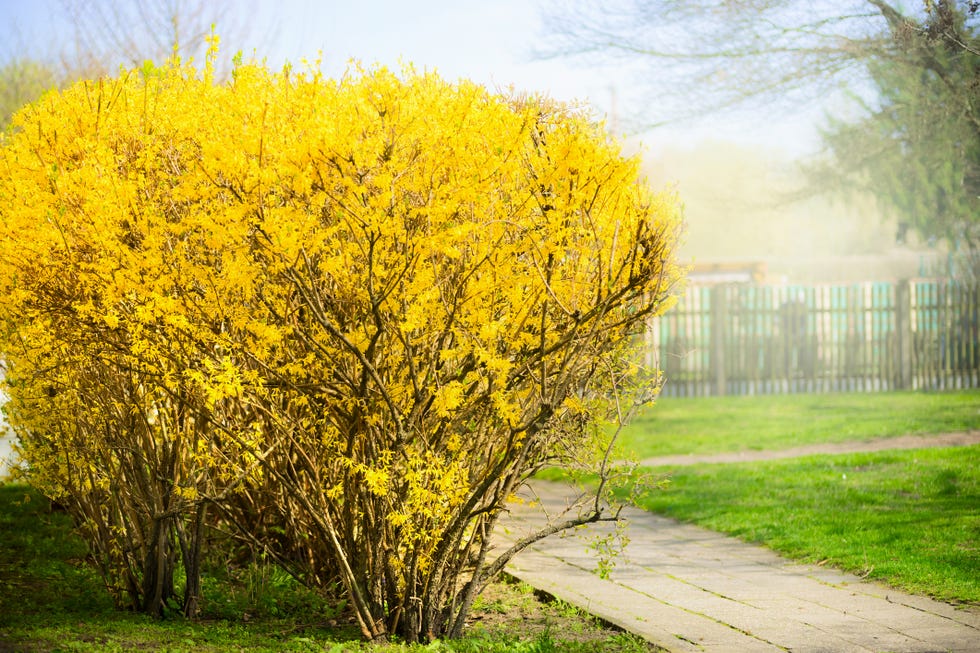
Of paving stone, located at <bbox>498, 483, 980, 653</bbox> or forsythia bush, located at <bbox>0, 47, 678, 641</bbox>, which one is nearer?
forsythia bush, located at <bbox>0, 47, 678, 641</bbox>

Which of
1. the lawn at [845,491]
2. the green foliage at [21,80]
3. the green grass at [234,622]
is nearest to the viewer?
the green grass at [234,622]

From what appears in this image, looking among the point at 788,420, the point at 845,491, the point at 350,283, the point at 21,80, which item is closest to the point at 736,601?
the point at 350,283

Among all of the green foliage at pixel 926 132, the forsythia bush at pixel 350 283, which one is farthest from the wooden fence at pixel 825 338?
the forsythia bush at pixel 350 283

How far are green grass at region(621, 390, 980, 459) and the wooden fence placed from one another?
612 mm

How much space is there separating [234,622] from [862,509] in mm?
4934

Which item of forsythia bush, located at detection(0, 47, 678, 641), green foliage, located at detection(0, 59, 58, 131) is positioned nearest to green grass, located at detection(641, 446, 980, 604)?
forsythia bush, located at detection(0, 47, 678, 641)

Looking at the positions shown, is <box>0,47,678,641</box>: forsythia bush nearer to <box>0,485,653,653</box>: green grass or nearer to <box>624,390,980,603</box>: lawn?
<box>0,485,653,653</box>: green grass

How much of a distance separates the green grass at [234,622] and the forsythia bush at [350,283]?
299mm

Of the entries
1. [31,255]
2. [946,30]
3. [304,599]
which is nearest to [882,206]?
[946,30]

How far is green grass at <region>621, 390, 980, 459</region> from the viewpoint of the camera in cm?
1241

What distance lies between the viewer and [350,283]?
13.6 ft

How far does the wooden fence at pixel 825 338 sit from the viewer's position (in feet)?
56.5

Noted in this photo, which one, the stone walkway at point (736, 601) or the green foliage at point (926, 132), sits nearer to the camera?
the stone walkway at point (736, 601)

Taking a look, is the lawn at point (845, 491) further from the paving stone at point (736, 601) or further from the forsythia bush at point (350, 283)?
the forsythia bush at point (350, 283)
